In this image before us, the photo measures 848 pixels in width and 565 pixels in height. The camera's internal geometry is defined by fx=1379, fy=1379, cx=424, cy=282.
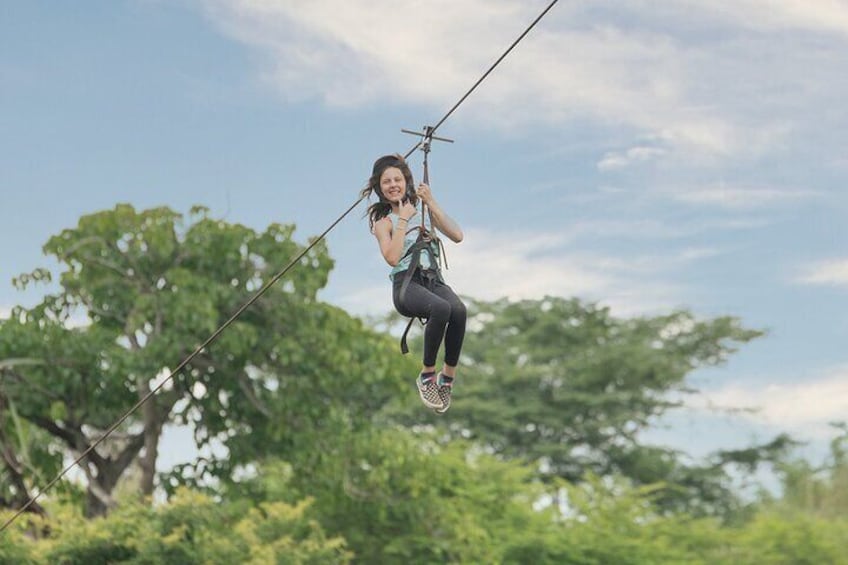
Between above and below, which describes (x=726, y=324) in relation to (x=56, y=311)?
above

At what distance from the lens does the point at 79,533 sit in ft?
41.7

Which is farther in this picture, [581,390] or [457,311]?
[581,390]

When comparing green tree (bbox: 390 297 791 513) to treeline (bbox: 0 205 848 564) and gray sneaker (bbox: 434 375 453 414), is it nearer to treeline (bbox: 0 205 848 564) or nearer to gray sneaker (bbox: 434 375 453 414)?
treeline (bbox: 0 205 848 564)

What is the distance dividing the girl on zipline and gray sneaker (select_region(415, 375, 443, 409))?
17mm

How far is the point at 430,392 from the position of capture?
5.12 meters

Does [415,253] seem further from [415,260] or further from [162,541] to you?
[162,541]

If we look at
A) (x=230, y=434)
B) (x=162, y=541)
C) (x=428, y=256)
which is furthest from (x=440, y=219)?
(x=230, y=434)

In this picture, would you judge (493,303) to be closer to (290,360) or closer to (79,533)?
(290,360)

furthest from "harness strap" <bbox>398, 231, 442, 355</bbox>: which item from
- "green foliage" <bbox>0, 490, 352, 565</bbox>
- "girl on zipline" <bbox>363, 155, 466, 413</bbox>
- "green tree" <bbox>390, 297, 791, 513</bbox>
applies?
"green tree" <bbox>390, 297, 791, 513</bbox>

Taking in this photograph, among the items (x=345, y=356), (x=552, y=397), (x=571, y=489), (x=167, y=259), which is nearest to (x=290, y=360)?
(x=345, y=356)

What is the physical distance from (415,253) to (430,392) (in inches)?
23.0

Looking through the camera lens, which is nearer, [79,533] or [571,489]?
[79,533]

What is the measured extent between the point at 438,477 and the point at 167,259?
385 centimetres

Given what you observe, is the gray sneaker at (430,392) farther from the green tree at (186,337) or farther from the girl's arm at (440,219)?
the green tree at (186,337)
